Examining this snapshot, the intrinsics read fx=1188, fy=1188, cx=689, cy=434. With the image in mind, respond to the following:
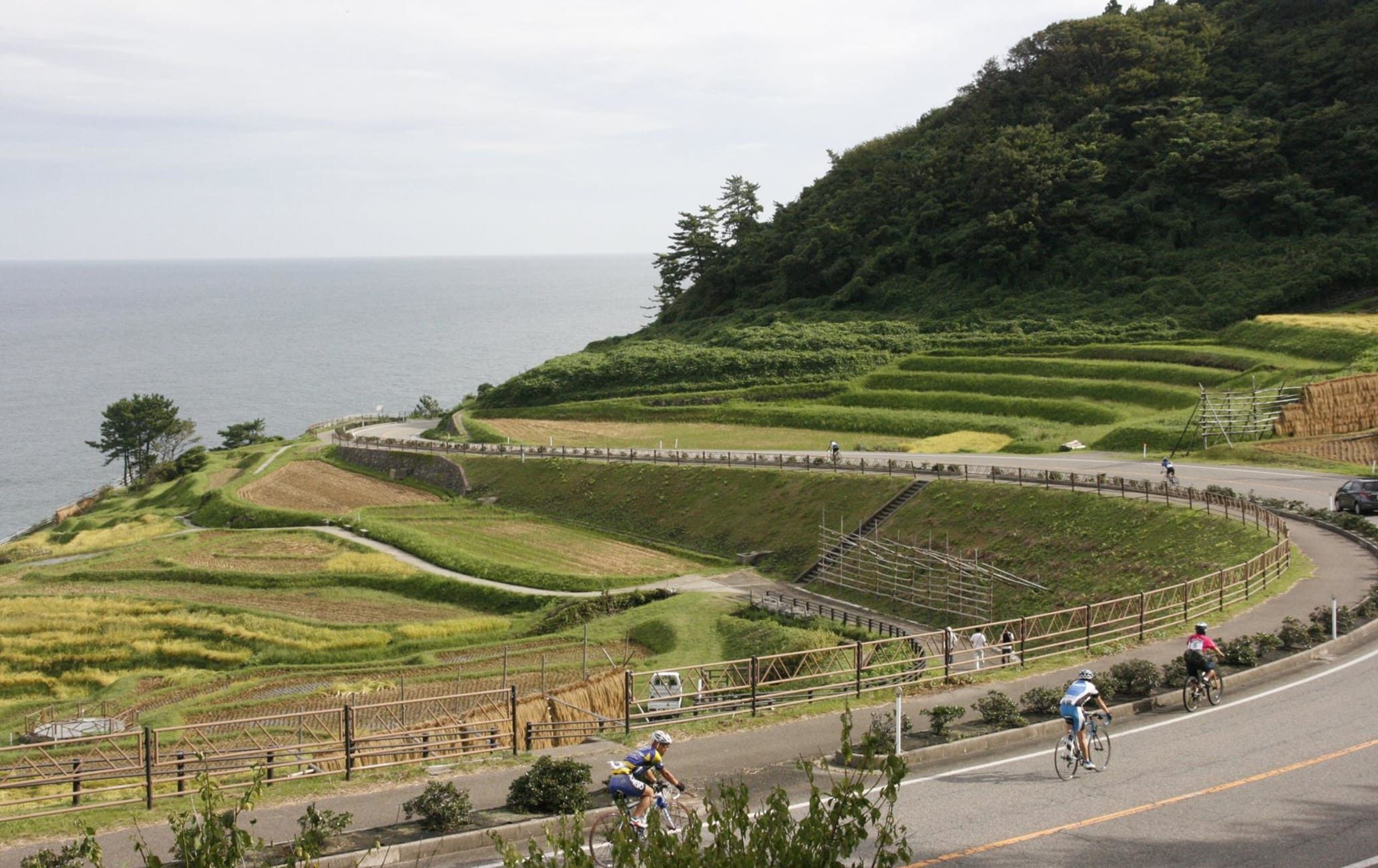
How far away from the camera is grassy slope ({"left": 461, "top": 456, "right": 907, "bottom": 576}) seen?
56906 mm

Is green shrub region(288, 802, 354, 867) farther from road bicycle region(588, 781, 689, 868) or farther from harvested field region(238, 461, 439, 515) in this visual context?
harvested field region(238, 461, 439, 515)

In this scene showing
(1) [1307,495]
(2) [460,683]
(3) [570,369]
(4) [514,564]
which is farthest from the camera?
(3) [570,369]

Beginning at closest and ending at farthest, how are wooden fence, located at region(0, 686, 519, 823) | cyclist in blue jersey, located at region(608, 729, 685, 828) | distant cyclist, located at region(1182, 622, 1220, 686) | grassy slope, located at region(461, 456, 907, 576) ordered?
cyclist in blue jersey, located at region(608, 729, 685, 828) < wooden fence, located at region(0, 686, 519, 823) < distant cyclist, located at region(1182, 622, 1220, 686) < grassy slope, located at region(461, 456, 907, 576)

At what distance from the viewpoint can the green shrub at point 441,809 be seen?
17734 millimetres

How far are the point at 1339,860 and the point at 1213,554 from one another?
82.6 feet

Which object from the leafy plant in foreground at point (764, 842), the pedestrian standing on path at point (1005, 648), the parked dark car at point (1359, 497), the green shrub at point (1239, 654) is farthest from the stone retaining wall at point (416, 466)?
the leafy plant in foreground at point (764, 842)

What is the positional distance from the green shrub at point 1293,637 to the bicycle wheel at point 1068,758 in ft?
34.0

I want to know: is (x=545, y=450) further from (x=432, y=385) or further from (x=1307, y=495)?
(x=432, y=385)

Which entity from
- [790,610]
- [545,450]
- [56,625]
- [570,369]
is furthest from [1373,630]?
[570,369]

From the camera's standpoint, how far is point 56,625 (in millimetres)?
45375

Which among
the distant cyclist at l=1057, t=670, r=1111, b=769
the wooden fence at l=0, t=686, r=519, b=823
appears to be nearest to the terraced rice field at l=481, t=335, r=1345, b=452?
the distant cyclist at l=1057, t=670, r=1111, b=769

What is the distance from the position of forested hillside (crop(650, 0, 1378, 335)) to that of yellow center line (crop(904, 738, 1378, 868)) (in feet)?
227

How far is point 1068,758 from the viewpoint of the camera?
65.9 ft

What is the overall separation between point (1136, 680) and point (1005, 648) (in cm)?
508
